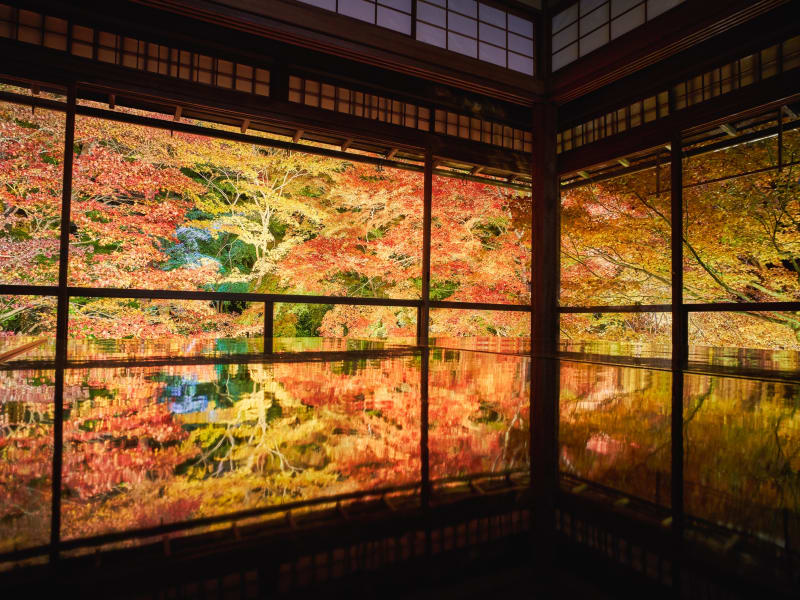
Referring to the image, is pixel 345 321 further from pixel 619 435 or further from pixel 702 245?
pixel 619 435

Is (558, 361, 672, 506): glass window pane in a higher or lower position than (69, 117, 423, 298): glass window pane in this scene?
lower

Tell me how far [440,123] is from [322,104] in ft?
3.55

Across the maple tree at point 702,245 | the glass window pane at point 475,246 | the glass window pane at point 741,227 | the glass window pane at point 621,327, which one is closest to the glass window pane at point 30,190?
the glass window pane at point 475,246

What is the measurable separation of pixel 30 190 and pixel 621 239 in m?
7.11

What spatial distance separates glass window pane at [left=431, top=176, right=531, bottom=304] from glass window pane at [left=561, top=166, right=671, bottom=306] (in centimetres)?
68

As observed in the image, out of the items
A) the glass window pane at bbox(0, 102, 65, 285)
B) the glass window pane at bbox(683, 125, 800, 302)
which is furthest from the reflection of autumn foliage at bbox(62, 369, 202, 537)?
the glass window pane at bbox(683, 125, 800, 302)

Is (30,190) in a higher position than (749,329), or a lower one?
higher

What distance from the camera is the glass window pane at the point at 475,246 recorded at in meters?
6.69

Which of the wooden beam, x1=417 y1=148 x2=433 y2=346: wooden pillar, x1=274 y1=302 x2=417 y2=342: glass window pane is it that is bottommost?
x1=274 y1=302 x2=417 y2=342: glass window pane

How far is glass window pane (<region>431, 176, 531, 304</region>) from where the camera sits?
669 cm

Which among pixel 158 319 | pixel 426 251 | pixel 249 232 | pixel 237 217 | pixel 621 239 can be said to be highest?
pixel 237 217

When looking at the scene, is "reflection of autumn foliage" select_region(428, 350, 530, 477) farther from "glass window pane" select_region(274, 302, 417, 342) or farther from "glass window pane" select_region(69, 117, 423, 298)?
"glass window pane" select_region(274, 302, 417, 342)

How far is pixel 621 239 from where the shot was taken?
20.6 feet

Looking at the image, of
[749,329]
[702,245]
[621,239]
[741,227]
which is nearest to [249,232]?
[621,239]
